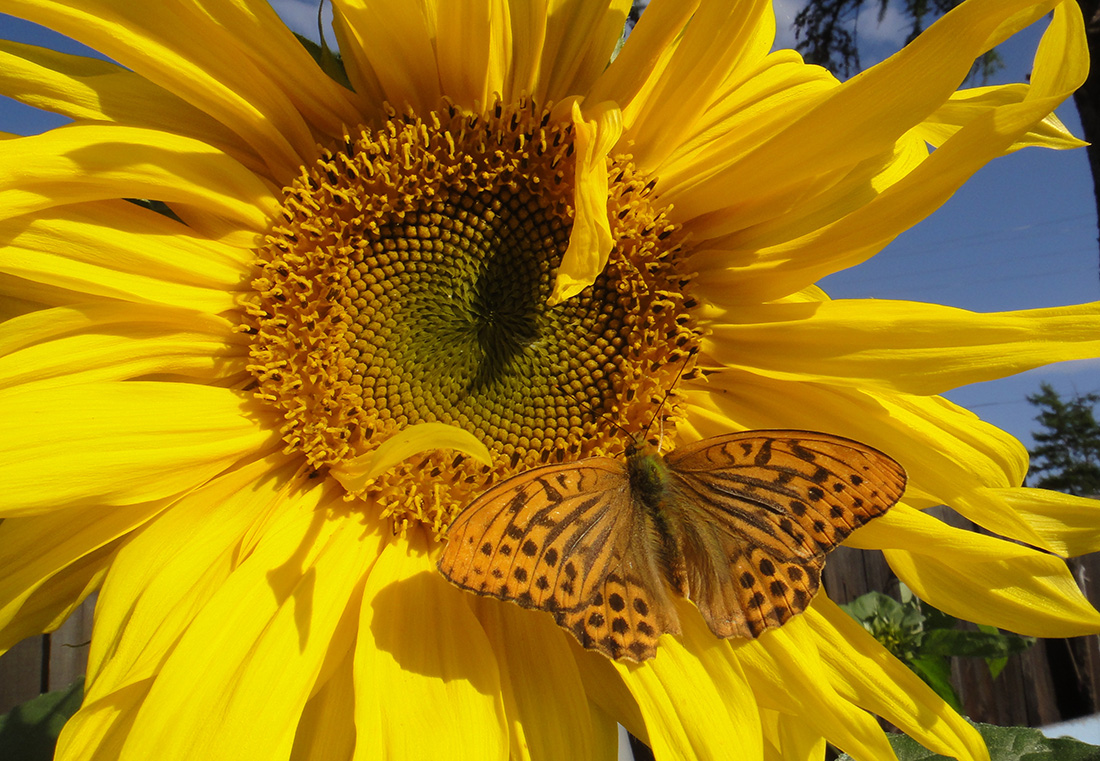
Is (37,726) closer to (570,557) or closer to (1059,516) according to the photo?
(570,557)

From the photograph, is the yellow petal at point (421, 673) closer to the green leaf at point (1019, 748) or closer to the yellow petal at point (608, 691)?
the yellow petal at point (608, 691)

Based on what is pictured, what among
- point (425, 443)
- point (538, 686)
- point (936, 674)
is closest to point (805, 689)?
point (538, 686)

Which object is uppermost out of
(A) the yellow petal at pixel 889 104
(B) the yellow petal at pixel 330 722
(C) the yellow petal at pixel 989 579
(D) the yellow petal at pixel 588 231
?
(A) the yellow petal at pixel 889 104

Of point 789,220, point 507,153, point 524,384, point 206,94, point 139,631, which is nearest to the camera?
point 139,631

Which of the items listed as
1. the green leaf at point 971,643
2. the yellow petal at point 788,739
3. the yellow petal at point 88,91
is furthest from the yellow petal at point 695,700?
the green leaf at point 971,643

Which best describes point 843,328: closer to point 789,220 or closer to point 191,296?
point 789,220

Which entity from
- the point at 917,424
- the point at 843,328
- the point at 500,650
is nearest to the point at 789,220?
the point at 843,328
